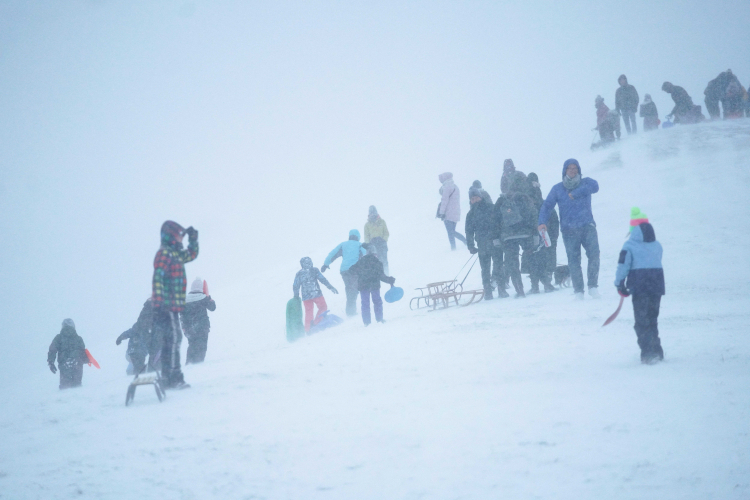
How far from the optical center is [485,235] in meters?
10.8

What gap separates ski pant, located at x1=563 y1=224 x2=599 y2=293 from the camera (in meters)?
8.67

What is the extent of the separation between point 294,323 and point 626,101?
17.4 m

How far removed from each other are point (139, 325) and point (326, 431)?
25.1 ft

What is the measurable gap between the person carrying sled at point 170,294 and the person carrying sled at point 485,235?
6.24 m

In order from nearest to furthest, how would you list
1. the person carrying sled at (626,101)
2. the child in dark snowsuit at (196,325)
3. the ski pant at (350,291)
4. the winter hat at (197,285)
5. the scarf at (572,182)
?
the scarf at (572,182) → the child in dark snowsuit at (196,325) → the winter hat at (197,285) → the ski pant at (350,291) → the person carrying sled at (626,101)

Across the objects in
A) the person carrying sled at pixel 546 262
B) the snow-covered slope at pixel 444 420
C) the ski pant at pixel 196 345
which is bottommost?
the snow-covered slope at pixel 444 420

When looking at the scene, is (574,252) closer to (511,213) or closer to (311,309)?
(511,213)

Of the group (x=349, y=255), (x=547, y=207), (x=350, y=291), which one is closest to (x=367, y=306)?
(x=349, y=255)

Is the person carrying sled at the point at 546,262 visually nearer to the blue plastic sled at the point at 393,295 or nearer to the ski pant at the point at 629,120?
the blue plastic sled at the point at 393,295

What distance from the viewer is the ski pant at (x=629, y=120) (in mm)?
22172

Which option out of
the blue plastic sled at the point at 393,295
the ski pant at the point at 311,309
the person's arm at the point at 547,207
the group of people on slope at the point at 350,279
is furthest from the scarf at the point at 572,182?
the ski pant at the point at 311,309

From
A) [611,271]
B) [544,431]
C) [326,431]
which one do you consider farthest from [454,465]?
[611,271]

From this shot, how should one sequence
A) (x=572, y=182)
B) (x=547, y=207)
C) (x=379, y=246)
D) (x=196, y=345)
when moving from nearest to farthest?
1. (x=572, y=182)
2. (x=547, y=207)
3. (x=196, y=345)
4. (x=379, y=246)

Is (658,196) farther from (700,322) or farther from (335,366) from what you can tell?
(335,366)
